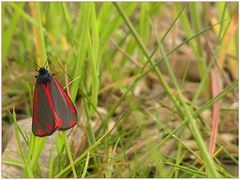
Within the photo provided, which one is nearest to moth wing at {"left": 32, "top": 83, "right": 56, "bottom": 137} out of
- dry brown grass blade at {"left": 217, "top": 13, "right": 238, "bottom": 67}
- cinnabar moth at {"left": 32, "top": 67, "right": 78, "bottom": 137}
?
cinnabar moth at {"left": 32, "top": 67, "right": 78, "bottom": 137}

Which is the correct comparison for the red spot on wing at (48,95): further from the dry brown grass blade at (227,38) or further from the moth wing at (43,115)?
the dry brown grass blade at (227,38)

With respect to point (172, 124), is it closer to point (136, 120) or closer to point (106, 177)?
point (136, 120)

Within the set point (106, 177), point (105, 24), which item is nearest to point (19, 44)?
point (105, 24)

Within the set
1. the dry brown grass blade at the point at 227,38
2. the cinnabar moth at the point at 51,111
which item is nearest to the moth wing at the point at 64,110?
the cinnabar moth at the point at 51,111

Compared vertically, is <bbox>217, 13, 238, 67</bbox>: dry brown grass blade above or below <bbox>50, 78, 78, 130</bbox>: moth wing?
above

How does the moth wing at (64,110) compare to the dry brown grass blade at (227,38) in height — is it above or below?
below

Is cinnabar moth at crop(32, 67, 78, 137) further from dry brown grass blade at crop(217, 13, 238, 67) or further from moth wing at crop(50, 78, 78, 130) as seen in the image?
dry brown grass blade at crop(217, 13, 238, 67)

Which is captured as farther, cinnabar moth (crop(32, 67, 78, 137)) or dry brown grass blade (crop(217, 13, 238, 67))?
dry brown grass blade (crop(217, 13, 238, 67))
